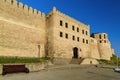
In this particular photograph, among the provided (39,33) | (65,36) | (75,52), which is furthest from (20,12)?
(75,52)

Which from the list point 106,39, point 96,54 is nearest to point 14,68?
point 96,54

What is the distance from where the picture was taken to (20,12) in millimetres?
22531

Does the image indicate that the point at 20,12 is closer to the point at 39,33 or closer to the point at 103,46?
the point at 39,33

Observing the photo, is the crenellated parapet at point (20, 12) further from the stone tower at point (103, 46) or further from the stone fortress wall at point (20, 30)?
the stone tower at point (103, 46)

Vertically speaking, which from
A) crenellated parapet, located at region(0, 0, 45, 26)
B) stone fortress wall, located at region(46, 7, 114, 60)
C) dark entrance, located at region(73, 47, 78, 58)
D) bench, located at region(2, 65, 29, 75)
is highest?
crenellated parapet, located at region(0, 0, 45, 26)

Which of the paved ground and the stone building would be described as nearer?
the paved ground

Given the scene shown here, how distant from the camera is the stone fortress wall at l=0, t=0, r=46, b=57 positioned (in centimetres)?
1983

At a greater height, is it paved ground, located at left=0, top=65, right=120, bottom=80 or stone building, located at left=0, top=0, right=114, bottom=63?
stone building, located at left=0, top=0, right=114, bottom=63

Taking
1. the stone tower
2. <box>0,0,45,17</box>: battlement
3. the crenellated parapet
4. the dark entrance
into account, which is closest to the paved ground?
the crenellated parapet

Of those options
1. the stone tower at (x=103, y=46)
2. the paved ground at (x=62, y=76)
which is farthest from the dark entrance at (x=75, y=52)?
the paved ground at (x=62, y=76)

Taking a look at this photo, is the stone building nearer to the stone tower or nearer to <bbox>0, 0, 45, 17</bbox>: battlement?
<bbox>0, 0, 45, 17</bbox>: battlement

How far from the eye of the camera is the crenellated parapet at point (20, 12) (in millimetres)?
20391

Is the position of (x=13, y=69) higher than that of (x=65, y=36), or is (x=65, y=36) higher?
(x=65, y=36)

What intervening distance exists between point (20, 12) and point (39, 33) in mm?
5063
